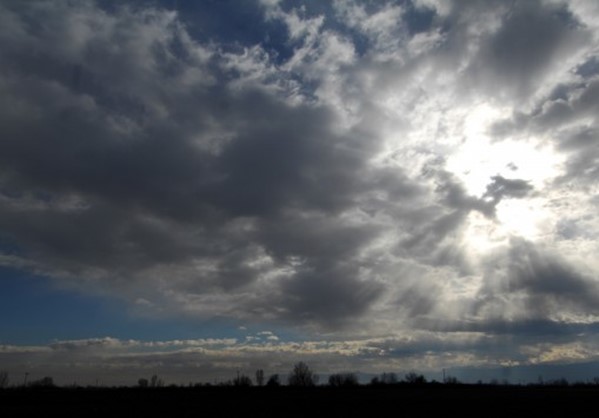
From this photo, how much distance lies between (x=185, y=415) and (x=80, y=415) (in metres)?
10.1

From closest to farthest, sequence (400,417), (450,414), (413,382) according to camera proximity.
Answer: (400,417)
(450,414)
(413,382)

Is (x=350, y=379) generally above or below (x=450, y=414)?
above

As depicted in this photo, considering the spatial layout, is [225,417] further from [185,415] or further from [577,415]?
[577,415]

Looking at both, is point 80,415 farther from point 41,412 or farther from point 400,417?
point 400,417

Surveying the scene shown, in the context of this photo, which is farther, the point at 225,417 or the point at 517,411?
the point at 517,411

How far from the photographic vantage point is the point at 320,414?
55.7 m

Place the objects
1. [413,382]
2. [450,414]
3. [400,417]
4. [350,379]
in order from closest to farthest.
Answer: [400,417] → [450,414] → [413,382] → [350,379]

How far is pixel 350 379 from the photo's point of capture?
625 feet

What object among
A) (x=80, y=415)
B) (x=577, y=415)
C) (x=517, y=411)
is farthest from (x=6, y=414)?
(x=577, y=415)

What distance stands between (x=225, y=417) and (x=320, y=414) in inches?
392

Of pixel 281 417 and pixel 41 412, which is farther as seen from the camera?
pixel 41 412

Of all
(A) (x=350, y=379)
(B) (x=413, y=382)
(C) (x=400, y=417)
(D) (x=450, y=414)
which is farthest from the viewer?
(A) (x=350, y=379)

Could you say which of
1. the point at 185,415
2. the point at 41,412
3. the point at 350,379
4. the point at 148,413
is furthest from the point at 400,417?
the point at 350,379

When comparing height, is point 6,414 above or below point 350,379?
below
